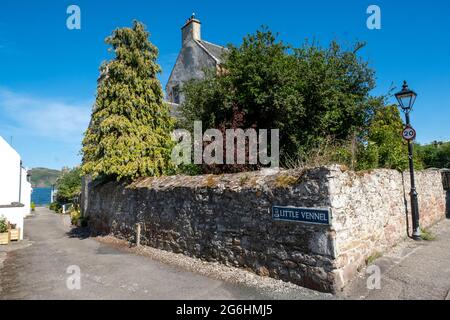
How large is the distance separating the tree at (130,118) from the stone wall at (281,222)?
2135 mm

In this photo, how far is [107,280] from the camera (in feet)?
21.7

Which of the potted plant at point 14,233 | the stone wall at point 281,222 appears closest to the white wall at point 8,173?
the potted plant at point 14,233

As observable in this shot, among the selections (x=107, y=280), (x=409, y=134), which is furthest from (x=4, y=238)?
(x=409, y=134)

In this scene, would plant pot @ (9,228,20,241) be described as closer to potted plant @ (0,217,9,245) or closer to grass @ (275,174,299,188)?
potted plant @ (0,217,9,245)

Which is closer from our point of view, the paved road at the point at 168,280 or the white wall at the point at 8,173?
the paved road at the point at 168,280

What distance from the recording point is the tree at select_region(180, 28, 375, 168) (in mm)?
9922

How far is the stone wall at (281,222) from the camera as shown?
5414mm

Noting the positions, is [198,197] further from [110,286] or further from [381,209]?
[381,209]

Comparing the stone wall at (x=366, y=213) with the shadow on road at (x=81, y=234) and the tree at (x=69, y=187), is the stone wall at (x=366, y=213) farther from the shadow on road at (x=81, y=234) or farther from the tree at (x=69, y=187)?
the tree at (x=69, y=187)

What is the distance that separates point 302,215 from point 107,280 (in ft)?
15.4

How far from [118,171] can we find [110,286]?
18.9ft

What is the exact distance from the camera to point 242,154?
9438mm

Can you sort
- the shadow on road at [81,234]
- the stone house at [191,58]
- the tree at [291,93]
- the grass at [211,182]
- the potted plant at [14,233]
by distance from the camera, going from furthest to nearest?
the stone house at [191,58] < the shadow on road at [81,234] < the potted plant at [14,233] < the tree at [291,93] < the grass at [211,182]

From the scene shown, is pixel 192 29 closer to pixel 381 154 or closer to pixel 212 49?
pixel 212 49
